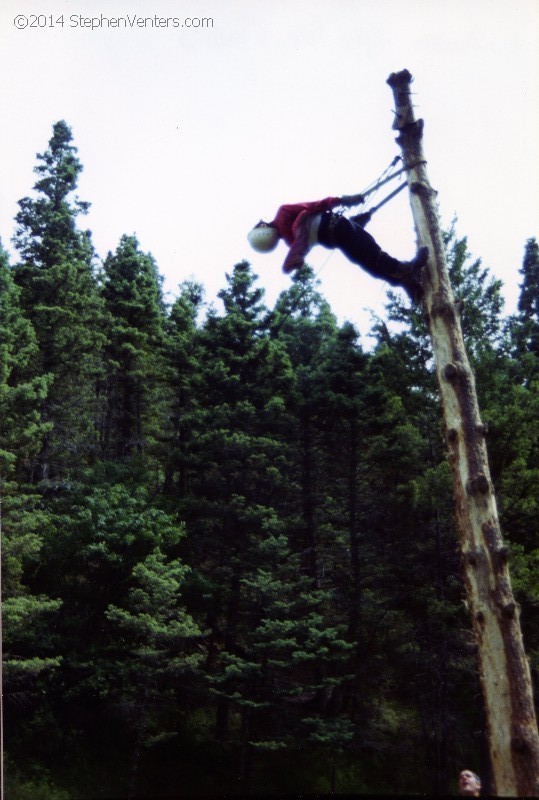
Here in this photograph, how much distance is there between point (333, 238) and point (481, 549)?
8.46 feet

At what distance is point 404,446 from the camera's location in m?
19.3

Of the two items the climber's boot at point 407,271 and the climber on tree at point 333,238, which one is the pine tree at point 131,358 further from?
the climber's boot at point 407,271

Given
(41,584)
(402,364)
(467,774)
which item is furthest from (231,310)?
(467,774)

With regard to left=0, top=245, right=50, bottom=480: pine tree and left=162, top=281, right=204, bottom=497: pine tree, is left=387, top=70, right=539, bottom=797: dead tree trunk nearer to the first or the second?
left=0, top=245, right=50, bottom=480: pine tree

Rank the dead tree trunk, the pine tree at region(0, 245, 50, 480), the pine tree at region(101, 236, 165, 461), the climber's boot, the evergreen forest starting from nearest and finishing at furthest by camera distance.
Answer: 1. the dead tree trunk
2. the climber's boot
3. the evergreen forest
4. the pine tree at region(0, 245, 50, 480)
5. the pine tree at region(101, 236, 165, 461)

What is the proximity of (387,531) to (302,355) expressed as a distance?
8900 mm

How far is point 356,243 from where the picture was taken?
198 inches

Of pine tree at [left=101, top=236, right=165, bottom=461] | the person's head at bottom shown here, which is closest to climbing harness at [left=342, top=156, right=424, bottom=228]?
the person's head at bottom

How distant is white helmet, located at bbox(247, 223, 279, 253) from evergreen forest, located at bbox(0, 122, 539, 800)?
12296mm

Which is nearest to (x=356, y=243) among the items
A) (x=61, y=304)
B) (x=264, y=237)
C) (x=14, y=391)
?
(x=264, y=237)

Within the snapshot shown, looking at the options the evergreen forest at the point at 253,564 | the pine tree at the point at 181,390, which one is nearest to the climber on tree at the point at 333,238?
the evergreen forest at the point at 253,564

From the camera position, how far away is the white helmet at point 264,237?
17.0 ft

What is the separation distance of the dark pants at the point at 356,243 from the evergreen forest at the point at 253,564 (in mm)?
12130

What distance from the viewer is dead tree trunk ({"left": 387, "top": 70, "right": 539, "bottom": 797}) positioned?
371 centimetres
